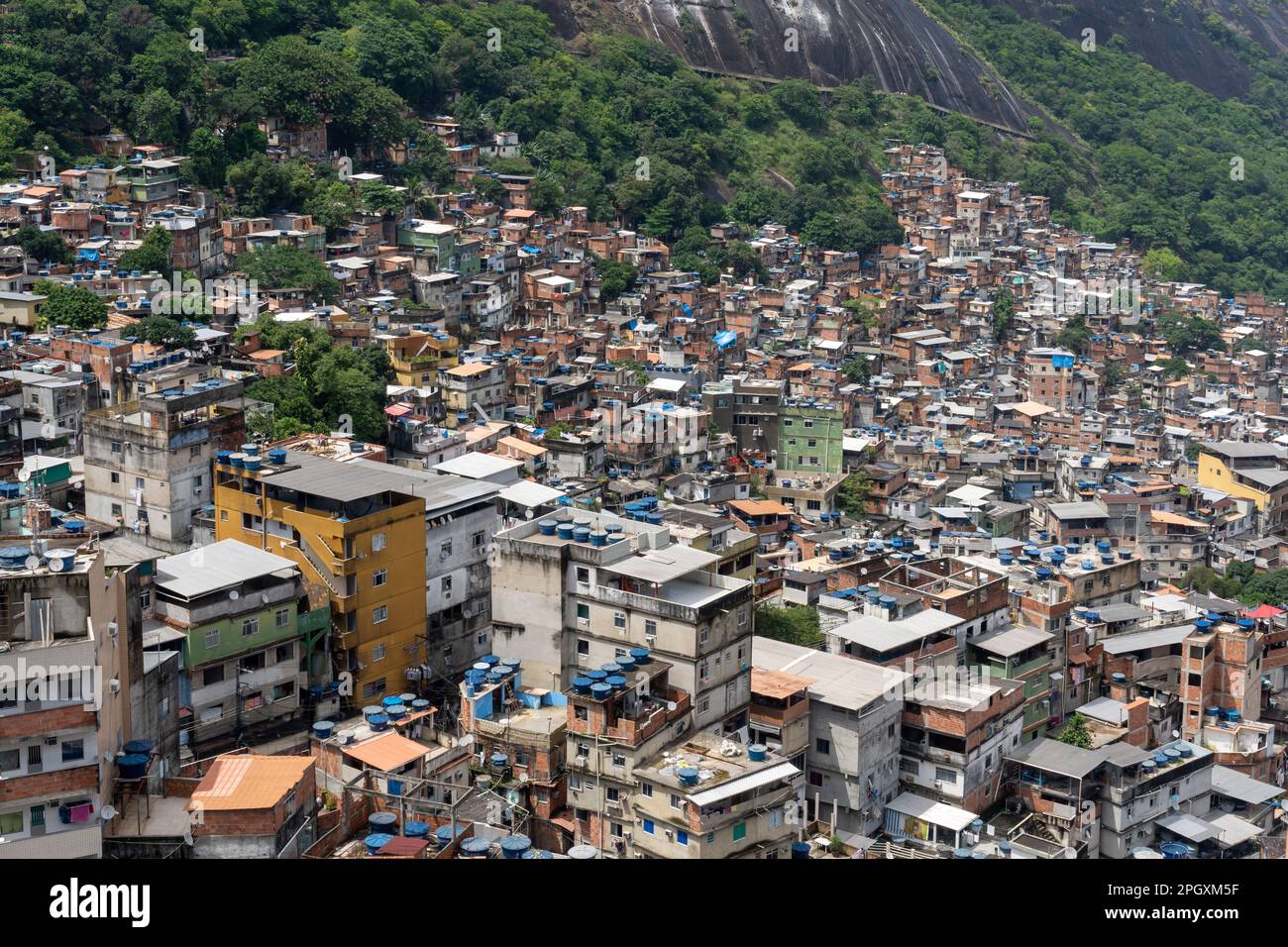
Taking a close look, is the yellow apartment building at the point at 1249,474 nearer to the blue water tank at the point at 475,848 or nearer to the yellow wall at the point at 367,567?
the yellow wall at the point at 367,567

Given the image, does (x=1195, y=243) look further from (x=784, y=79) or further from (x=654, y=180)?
(x=654, y=180)

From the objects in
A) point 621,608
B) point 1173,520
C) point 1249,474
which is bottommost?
point 1173,520

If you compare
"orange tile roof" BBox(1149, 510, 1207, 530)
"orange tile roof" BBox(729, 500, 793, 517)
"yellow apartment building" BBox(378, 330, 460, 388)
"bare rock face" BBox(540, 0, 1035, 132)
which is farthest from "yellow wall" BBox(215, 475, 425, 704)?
"bare rock face" BBox(540, 0, 1035, 132)

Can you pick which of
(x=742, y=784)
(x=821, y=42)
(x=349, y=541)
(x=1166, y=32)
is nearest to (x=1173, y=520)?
(x=349, y=541)

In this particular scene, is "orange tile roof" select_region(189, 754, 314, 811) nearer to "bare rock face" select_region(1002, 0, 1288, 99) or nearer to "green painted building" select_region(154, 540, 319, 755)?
"green painted building" select_region(154, 540, 319, 755)

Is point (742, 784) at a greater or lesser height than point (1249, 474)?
greater

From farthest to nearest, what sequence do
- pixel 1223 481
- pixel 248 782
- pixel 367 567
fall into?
pixel 1223 481 < pixel 367 567 < pixel 248 782

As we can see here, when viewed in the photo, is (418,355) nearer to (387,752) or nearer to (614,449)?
(614,449)

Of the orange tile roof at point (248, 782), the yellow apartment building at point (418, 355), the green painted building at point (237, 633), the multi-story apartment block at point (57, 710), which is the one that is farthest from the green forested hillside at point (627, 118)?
the orange tile roof at point (248, 782)
